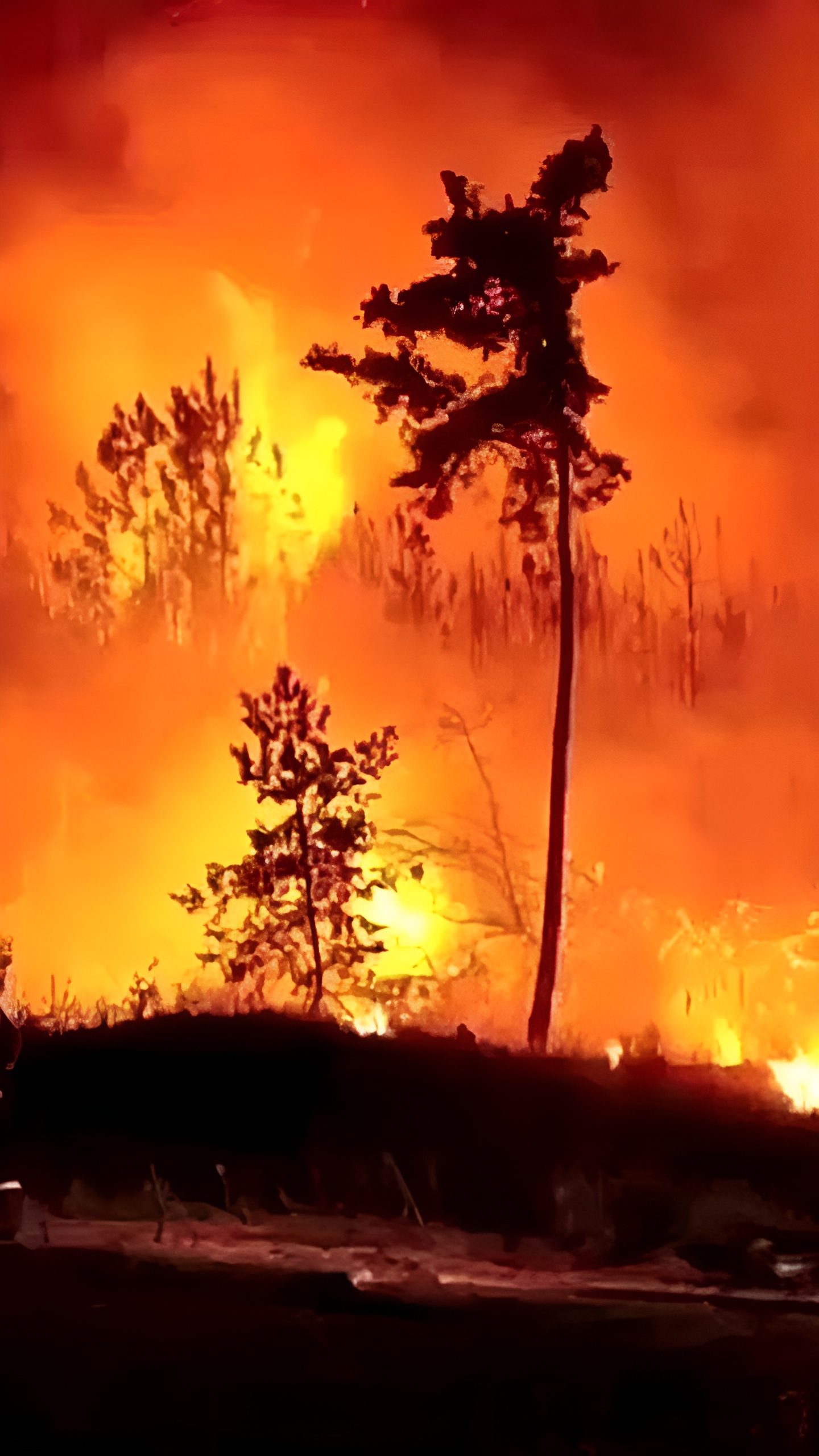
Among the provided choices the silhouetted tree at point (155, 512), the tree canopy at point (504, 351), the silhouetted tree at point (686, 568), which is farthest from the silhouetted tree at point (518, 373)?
the silhouetted tree at point (155, 512)

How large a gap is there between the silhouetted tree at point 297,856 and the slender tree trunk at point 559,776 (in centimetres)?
58

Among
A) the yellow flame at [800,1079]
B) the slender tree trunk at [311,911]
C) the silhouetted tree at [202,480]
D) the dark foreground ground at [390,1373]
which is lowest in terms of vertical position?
the dark foreground ground at [390,1373]

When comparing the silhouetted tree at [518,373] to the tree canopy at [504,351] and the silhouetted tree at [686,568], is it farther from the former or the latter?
the silhouetted tree at [686,568]

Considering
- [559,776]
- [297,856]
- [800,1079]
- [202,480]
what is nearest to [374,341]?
[202,480]

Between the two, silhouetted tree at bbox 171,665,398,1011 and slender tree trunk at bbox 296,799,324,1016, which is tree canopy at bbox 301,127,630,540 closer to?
silhouetted tree at bbox 171,665,398,1011

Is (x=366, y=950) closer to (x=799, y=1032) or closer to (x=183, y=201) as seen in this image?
(x=799, y=1032)

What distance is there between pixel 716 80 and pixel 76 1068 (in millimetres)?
3949

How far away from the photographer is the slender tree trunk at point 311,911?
163 inches

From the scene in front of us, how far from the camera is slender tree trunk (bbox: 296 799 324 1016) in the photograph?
4.14 m

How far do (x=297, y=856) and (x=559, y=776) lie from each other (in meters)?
0.94

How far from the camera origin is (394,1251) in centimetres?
365

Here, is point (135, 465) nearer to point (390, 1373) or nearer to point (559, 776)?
point (559, 776)

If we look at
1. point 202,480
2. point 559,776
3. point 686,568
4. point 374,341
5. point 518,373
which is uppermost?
point 374,341

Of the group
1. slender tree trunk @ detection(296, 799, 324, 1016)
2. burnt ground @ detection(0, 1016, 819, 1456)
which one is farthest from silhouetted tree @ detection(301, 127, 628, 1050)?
slender tree trunk @ detection(296, 799, 324, 1016)
